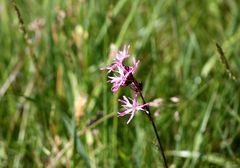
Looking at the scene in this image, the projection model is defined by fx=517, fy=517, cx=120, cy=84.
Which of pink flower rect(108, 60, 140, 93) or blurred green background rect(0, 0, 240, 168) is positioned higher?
blurred green background rect(0, 0, 240, 168)

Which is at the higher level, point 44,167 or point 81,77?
point 81,77

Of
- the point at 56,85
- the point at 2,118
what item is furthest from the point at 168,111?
the point at 2,118

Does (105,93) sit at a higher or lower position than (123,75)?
higher

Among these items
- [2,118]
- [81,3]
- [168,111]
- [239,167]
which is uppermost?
[81,3]

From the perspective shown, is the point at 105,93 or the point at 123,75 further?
the point at 105,93

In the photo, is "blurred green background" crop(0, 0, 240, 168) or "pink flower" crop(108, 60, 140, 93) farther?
"blurred green background" crop(0, 0, 240, 168)

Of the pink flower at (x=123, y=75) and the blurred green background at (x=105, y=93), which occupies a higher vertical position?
the blurred green background at (x=105, y=93)

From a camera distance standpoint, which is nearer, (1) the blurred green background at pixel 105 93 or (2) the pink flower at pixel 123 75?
(2) the pink flower at pixel 123 75

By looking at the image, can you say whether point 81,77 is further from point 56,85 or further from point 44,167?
point 44,167
